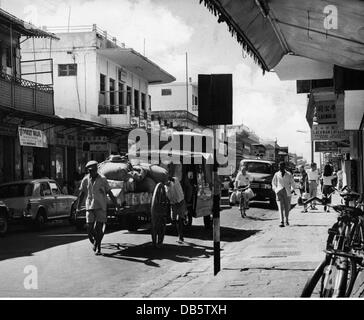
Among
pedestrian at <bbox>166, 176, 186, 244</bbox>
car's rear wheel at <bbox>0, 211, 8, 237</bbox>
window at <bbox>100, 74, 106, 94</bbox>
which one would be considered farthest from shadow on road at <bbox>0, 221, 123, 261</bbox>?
window at <bbox>100, 74, 106, 94</bbox>

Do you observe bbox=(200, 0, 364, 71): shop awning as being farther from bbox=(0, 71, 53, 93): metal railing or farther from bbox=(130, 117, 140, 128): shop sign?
bbox=(130, 117, 140, 128): shop sign

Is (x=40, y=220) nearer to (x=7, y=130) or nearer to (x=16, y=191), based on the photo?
(x=16, y=191)

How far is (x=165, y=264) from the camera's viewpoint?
29.8 feet

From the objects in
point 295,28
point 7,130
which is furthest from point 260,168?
point 295,28

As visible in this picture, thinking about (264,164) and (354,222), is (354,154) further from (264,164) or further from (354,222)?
(354,222)

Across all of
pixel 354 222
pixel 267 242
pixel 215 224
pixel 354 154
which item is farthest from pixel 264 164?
pixel 354 222

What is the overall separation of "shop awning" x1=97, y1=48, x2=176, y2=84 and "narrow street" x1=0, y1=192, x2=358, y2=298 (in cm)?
1439

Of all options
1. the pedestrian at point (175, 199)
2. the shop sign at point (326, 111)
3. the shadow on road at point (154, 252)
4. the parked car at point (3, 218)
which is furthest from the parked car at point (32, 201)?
the shop sign at point (326, 111)

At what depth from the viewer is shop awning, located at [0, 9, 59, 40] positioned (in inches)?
741

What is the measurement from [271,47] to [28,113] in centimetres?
1408

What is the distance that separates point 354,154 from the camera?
582 inches

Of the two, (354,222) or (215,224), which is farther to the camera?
(215,224)

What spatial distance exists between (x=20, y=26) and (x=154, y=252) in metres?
12.3

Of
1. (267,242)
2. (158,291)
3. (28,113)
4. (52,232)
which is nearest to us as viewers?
(158,291)
